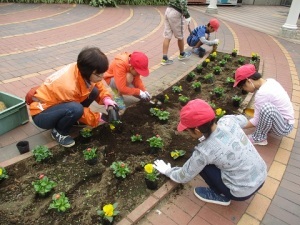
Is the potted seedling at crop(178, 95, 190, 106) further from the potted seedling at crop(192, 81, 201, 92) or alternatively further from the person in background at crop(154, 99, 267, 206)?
the person in background at crop(154, 99, 267, 206)

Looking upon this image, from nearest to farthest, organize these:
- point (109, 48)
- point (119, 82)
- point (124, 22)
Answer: point (119, 82), point (109, 48), point (124, 22)

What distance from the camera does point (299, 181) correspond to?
9.55ft

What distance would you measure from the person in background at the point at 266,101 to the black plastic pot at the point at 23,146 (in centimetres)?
239

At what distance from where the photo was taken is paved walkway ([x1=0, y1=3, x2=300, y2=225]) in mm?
2496

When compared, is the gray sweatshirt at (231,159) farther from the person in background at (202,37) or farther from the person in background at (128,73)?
the person in background at (202,37)

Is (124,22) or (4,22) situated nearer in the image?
(4,22)

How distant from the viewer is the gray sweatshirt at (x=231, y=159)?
84.4 inches

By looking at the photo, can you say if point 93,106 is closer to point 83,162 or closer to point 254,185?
point 83,162

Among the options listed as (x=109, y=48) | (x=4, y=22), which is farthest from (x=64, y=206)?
(x=4, y=22)

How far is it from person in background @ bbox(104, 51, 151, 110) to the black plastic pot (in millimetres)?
1360

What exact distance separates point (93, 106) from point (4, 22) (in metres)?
5.43

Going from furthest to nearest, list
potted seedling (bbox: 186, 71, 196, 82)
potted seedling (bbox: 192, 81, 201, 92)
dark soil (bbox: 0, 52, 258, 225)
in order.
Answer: potted seedling (bbox: 186, 71, 196, 82)
potted seedling (bbox: 192, 81, 201, 92)
dark soil (bbox: 0, 52, 258, 225)

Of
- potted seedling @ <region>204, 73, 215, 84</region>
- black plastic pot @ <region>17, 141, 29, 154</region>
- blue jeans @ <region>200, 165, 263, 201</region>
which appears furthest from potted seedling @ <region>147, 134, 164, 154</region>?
potted seedling @ <region>204, 73, 215, 84</region>

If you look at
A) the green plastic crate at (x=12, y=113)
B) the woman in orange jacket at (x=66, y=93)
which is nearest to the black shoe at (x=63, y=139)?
the woman in orange jacket at (x=66, y=93)
